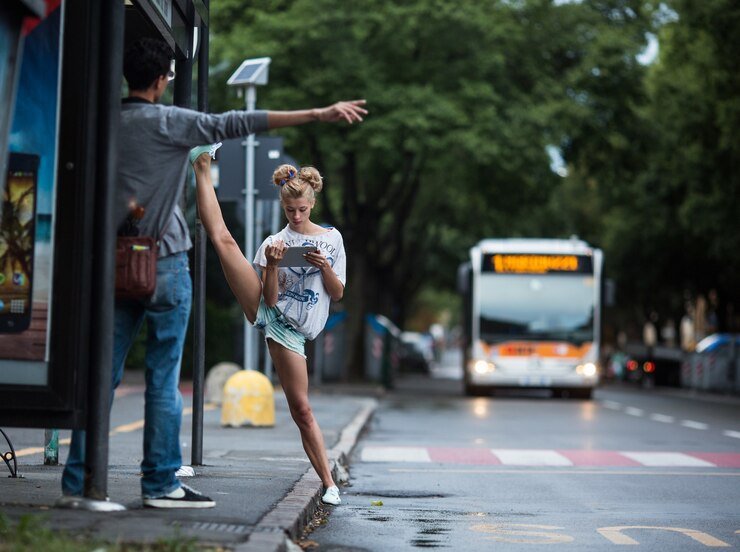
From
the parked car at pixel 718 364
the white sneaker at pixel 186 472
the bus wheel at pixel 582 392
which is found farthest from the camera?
the parked car at pixel 718 364

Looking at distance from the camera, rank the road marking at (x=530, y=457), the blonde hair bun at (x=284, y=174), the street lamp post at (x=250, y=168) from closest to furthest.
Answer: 1. the blonde hair bun at (x=284, y=174)
2. the road marking at (x=530, y=457)
3. the street lamp post at (x=250, y=168)

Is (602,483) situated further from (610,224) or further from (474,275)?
(610,224)

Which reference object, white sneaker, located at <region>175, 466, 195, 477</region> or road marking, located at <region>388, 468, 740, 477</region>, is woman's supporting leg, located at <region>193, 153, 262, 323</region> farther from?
road marking, located at <region>388, 468, 740, 477</region>

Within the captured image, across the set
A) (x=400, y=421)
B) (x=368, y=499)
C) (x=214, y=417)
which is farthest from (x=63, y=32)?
(x=400, y=421)

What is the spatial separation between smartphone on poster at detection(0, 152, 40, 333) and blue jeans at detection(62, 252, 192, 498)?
18.7 inches

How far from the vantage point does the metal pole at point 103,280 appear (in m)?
6.71

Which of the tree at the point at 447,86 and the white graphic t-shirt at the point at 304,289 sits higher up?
the tree at the point at 447,86

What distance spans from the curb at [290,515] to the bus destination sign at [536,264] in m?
19.4

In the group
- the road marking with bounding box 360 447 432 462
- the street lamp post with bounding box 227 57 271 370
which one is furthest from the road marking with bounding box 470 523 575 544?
the street lamp post with bounding box 227 57 271 370

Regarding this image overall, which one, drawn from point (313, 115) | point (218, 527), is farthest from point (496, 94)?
point (218, 527)

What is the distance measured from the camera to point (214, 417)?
61.0 feet

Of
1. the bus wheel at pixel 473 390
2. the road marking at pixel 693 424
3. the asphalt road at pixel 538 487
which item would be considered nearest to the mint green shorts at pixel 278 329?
the asphalt road at pixel 538 487

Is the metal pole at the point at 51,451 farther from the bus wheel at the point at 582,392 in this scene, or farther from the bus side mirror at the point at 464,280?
the bus wheel at the point at 582,392

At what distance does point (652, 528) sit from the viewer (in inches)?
333
